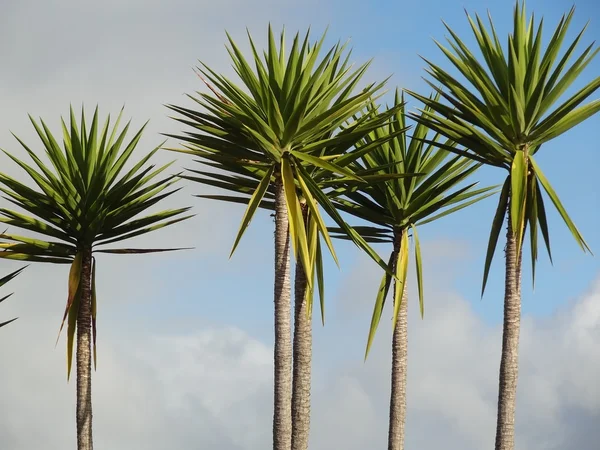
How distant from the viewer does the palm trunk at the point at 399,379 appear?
17.7 metres

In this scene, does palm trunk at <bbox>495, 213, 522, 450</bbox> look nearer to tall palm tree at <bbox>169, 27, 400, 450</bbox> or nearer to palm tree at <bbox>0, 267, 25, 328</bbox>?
tall palm tree at <bbox>169, 27, 400, 450</bbox>

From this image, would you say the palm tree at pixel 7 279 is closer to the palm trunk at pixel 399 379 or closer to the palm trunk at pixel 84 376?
the palm trunk at pixel 84 376

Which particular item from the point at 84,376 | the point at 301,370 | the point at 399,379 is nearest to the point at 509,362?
the point at 301,370

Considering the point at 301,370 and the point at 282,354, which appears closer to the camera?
the point at 282,354

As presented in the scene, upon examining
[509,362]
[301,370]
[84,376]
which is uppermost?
[509,362]

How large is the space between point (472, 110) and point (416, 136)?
329cm

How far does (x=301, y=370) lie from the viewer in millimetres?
15094

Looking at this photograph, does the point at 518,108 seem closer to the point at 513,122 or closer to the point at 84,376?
the point at 513,122

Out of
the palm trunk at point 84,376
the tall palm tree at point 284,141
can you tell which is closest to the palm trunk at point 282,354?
the tall palm tree at point 284,141

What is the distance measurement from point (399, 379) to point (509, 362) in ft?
11.0

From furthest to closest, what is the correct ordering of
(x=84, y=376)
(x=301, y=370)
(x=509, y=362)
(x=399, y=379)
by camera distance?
(x=399, y=379) < (x=84, y=376) < (x=301, y=370) < (x=509, y=362)

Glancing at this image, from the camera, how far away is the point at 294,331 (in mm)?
15344

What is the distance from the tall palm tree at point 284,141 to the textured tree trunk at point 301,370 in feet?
0.16

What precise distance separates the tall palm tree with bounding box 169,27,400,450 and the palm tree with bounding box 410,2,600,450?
1.42 meters
